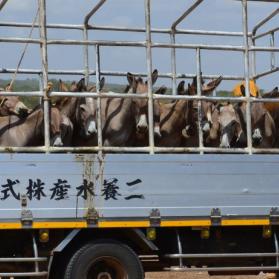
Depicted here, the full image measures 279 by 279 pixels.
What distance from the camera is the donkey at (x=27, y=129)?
1087cm

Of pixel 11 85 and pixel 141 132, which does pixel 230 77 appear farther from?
pixel 11 85

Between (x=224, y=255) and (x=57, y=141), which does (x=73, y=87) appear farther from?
(x=224, y=255)

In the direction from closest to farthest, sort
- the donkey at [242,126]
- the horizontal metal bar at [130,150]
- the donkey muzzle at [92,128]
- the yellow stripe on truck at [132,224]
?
the yellow stripe on truck at [132,224] → the horizontal metal bar at [130,150] → the donkey muzzle at [92,128] → the donkey at [242,126]

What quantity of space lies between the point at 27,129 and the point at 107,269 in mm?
2089

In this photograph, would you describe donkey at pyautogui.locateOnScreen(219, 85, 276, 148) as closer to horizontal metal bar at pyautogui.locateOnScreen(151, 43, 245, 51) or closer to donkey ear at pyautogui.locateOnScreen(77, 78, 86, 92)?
horizontal metal bar at pyautogui.locateOnScreen(151, 43, 245, 51)

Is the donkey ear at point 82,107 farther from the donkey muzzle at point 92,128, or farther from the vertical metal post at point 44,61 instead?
the vertical metal post at point 44,61

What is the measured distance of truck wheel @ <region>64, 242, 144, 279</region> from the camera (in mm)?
10055

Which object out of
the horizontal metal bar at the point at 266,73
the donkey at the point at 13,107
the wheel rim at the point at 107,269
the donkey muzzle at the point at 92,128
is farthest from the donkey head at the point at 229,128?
the donkey at the point at 13,107

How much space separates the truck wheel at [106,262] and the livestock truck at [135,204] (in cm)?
1

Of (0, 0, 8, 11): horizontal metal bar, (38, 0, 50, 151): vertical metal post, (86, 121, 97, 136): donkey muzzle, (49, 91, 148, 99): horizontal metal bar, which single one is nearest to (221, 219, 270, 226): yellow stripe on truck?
(49, 91, 148, 99): horizontal metal bar

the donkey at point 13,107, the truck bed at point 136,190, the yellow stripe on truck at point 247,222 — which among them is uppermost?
the donkey at point 13,107

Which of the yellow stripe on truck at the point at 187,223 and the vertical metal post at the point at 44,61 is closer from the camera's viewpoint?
the vertical metal post at the point at 44,61

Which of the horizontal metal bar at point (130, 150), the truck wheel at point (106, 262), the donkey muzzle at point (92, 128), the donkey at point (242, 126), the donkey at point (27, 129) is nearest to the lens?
the horizontal metal bar at point (130, 150)

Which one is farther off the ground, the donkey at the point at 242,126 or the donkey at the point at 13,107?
the donkey at the point at 13,107
